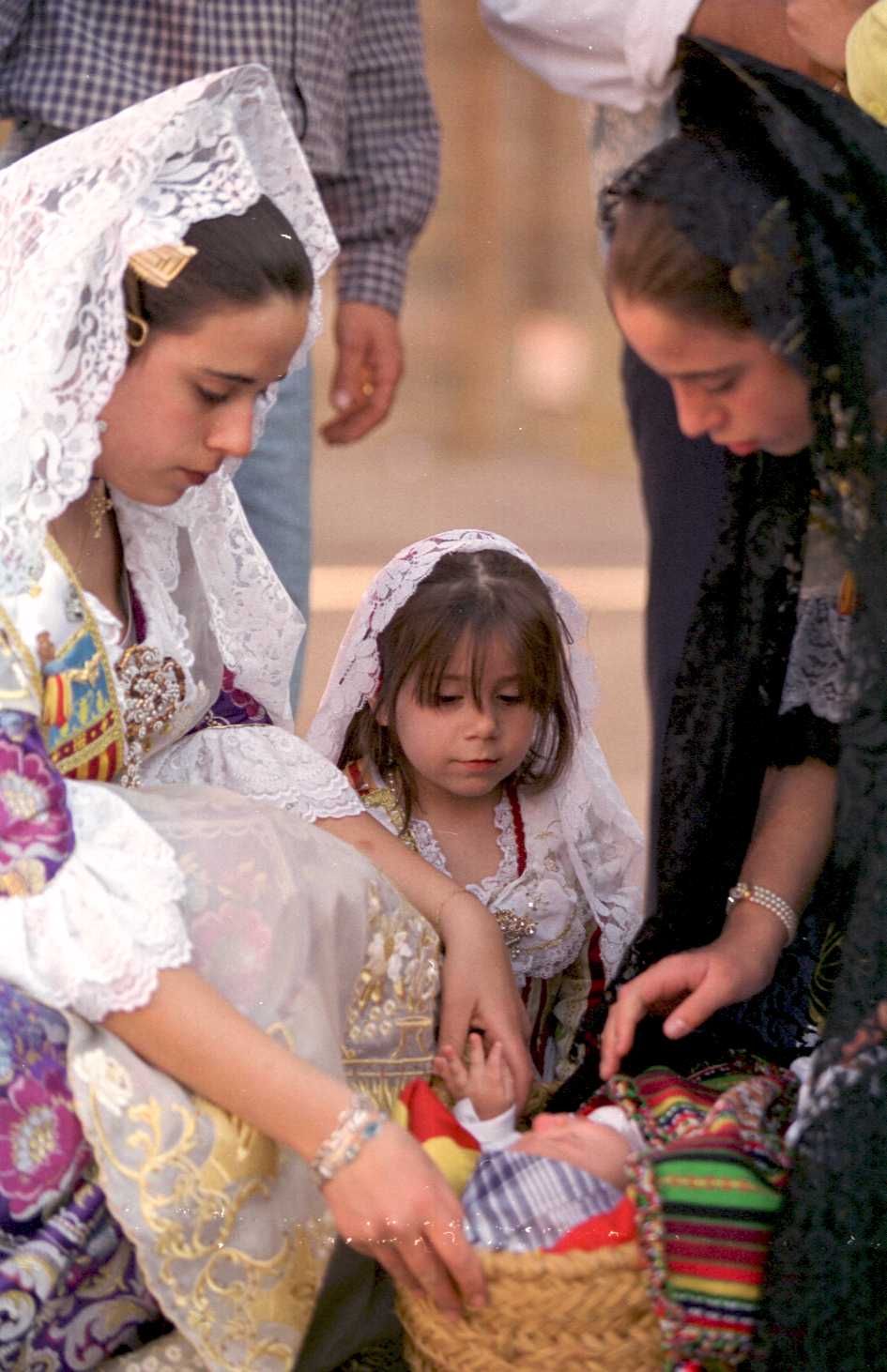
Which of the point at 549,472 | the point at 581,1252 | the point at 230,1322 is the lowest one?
the point at 549,472

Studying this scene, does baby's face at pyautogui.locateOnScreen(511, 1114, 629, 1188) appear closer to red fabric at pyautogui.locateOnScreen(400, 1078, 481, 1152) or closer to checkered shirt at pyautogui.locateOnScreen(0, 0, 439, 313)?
red fabric at pyautogui.locateOnScreen(400, 1078, 481, 1152)

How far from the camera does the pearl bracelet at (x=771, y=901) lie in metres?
1.86

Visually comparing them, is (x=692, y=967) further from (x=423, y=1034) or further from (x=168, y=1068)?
(x=168, y=1068)

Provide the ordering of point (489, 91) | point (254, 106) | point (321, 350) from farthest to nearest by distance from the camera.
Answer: point (321, 350) → point (489, 91) → point (254, 106)

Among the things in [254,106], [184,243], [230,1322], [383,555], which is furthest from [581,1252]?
[383,555]

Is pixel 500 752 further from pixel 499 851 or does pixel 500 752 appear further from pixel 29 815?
pixel 29 815

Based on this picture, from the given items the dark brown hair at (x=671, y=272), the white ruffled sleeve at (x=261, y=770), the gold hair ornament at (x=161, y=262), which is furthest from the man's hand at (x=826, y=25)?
the white ruffled sleeve at (x=261, y=770)

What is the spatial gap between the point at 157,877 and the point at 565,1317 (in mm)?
535

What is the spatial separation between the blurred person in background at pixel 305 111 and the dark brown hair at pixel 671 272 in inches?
46.3

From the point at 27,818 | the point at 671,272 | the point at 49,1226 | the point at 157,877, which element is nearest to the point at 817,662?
the point at 671,272

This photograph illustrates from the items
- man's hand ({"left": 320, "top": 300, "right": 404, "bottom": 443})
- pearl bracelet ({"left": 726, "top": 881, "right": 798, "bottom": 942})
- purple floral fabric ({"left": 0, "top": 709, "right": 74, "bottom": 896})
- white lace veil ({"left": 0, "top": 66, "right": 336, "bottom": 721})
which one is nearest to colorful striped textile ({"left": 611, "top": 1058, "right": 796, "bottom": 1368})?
pearl bracelet ({"left": 726, "top": 881, "right": 798, "bottom": 942})

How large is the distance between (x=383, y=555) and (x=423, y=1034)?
469cm

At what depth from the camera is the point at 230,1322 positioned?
1.62 meters

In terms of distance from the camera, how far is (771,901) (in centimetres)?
186
